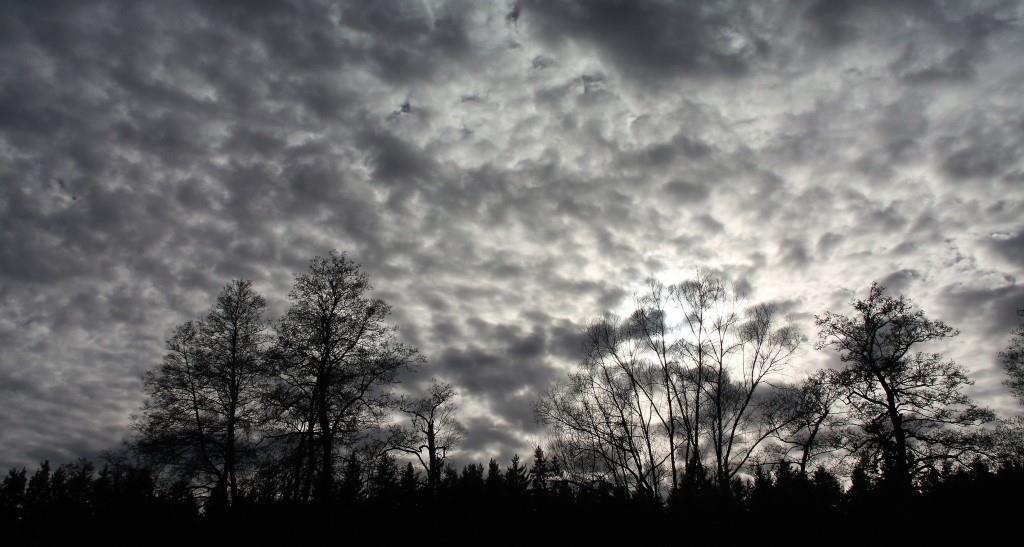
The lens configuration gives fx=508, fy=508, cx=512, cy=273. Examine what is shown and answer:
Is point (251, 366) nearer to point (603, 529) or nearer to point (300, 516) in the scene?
point (300, 516)

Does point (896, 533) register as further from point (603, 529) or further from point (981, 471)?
point (603, 529)

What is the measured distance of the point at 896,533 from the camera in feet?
38.2

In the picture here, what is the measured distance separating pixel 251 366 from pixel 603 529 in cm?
1474

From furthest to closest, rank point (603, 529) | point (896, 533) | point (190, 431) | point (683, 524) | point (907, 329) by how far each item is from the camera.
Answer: point (907, 329) → point (190, 431) → point (683, 524) → point (603, 529) → point (896, 533)

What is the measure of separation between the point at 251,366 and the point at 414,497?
11.1 meters

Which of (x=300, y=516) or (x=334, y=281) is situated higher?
(x=334, y=281)

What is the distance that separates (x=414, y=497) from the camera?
12.3 meters

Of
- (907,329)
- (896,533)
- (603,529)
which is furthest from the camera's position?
(907,329)

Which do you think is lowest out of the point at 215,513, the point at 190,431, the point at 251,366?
the point at 215,513

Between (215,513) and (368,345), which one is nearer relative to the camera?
(215,513)

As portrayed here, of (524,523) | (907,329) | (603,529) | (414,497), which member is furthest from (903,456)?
(414,497)

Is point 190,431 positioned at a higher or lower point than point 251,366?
lower

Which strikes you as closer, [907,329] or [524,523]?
[524,523]

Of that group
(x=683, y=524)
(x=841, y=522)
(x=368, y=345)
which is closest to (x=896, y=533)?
(x=841, y=522)
